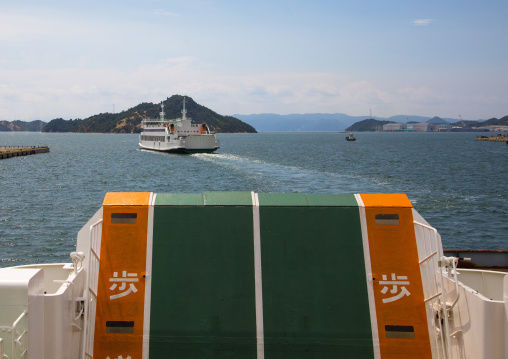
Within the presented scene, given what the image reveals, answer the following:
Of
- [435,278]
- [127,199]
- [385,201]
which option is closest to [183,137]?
[127,199]

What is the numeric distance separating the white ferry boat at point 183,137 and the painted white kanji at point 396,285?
102 meters

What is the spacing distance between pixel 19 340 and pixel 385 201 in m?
7.08

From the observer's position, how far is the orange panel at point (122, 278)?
8.81 meters

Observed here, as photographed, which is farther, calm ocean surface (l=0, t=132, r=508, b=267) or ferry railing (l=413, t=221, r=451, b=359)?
calm ocean surface (l=0, t=132, r=508, b=267)

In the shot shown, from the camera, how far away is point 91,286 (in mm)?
9180

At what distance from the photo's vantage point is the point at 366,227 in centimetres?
988

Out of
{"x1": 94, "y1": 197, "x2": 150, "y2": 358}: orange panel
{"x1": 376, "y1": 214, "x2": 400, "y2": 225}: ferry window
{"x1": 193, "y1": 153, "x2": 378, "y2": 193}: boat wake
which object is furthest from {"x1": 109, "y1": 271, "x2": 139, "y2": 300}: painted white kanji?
{"x1": 193, "y1": 153, "x2": 378, "y2": 193}: boat wake

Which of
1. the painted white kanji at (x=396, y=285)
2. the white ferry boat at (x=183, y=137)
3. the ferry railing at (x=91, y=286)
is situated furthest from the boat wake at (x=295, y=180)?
the ferry railing at (x=91, y=286)

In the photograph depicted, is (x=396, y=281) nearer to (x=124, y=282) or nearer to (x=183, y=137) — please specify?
(x=124, y=282)

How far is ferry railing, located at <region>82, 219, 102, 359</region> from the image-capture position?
8492 millimetres

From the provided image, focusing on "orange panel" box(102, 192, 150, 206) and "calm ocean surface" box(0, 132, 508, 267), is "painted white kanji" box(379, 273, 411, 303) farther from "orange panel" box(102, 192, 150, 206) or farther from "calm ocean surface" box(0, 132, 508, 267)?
"calm ocean surface" box(0, 132, 508, 267)

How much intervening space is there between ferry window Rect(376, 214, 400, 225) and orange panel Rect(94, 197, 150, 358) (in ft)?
15.4

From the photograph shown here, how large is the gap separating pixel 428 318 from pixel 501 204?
44.5m

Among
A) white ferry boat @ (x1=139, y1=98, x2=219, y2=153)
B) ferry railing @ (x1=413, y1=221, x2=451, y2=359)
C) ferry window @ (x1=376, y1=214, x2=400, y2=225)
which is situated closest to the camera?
ferry railing @ (x1=413, y1=221, x2=451, y2=359)
